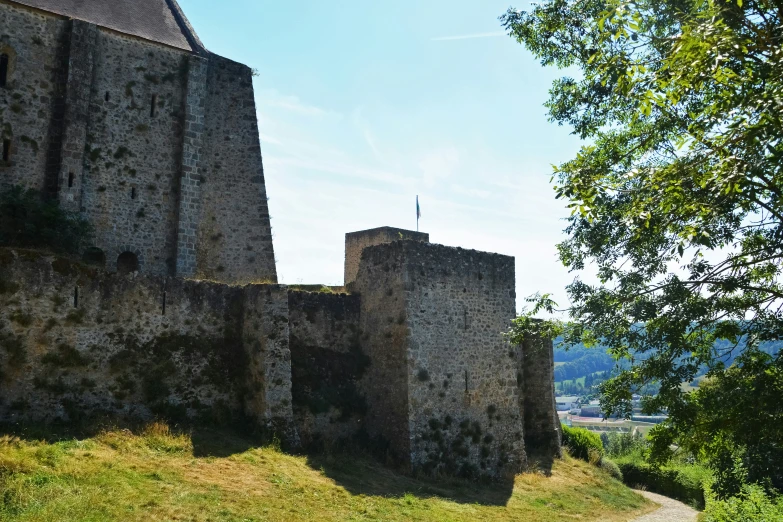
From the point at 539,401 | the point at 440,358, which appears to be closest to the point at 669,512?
the point at 539,401

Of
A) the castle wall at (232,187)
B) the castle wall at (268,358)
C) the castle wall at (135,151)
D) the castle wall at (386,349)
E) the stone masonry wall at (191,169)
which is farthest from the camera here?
the castle wall at (232,187)

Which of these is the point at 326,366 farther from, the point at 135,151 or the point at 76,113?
the point at 76,113

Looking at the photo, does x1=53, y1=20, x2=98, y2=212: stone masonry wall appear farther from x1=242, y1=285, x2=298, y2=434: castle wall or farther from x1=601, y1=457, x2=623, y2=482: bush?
x1=601, y1=457, x2=623, y2=482: bush

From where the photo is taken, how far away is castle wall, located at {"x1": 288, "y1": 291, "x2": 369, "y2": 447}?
17797mm

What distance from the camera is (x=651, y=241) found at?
1112 cm

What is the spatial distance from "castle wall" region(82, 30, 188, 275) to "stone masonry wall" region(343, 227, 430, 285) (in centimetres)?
995

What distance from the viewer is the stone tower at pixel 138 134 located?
1991 cm

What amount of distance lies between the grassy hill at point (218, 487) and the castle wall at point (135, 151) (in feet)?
26.9

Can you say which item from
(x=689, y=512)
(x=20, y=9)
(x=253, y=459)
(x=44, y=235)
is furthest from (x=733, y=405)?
(x=20, y=9)

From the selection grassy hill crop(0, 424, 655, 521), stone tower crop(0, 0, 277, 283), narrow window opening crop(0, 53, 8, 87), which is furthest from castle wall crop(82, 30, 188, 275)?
grassy hill crop(0, 424, 655, 521)

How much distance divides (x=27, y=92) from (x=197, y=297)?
342 inches

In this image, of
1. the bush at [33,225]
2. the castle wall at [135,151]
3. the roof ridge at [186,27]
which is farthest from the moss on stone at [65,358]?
the roof ridge at [186,27]

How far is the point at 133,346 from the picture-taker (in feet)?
51.5

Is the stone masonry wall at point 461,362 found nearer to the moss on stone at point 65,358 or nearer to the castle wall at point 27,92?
the moss on stone at point 65,358
